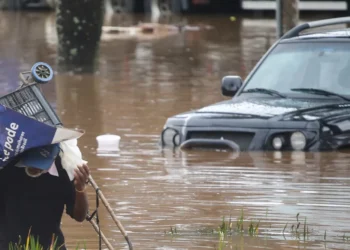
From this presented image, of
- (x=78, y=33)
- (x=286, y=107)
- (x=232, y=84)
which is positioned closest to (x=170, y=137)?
(x=232, y=84)

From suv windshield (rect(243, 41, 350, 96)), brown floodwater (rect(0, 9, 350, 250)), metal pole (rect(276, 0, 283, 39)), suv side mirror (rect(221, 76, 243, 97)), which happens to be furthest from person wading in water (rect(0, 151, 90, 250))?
metal pole (rect(276, 0, 283, 39))

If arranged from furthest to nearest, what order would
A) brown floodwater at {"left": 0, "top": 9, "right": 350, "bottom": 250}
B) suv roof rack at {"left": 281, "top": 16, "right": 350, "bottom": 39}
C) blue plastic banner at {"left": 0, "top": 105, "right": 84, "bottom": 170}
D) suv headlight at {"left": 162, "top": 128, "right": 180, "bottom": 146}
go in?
1. suv roof rack at {"left": 281, "top": 16, "right": 350, "bottom": 39}
2. suv headlight at {"left": 162, "top": 128, "right": 180, "bottom": 146}
3. brown floodwater at {"left": 0, "top": 9, "right": 350, "bottom": 250}
4. blue plastic banner at {"left": 0, "top": 105, "right": 84, "bottom": 170}

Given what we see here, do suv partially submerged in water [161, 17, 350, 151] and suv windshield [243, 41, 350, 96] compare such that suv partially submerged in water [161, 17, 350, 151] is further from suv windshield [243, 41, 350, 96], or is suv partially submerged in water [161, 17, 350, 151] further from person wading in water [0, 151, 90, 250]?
person wading in water [0, 151, 90, 250]

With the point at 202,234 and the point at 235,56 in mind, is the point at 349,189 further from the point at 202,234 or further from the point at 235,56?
the point at 235,56

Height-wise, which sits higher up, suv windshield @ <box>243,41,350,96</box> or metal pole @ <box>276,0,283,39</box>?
suv windshield @ <box>243,41,350,96</box>

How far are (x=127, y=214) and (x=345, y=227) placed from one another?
5.32 feet

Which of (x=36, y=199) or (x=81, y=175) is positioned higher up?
(x=81, y=175)

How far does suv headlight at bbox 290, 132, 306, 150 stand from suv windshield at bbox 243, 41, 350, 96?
726 mm

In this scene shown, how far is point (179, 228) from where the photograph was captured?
827 centimetres

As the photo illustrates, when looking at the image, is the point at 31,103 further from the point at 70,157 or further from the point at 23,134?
the point at 70,157

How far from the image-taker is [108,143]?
12.4 meters

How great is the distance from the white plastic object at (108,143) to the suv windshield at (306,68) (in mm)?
1459

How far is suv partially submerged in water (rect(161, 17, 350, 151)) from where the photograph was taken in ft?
35.9

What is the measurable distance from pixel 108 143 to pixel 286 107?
215cm
